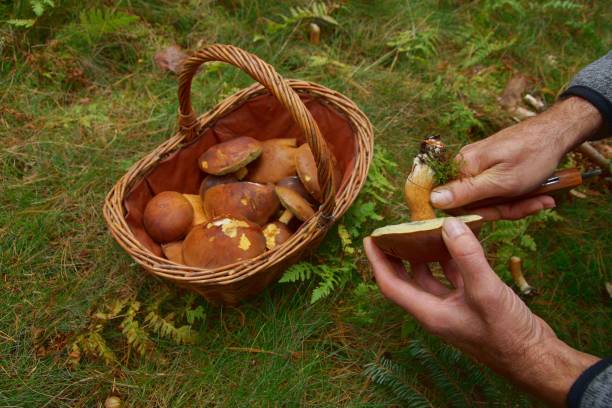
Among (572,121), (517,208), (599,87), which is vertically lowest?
(517,208)

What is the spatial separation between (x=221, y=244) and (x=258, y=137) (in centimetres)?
99

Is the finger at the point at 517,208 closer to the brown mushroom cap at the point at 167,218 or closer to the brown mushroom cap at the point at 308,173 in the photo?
the brown mushroom cap at the point at 308,173

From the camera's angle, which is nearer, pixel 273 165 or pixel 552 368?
pixel 552 368

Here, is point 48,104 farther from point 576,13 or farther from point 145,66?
point 576,13

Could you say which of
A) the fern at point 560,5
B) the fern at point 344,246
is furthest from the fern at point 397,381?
the fern at point 560,5

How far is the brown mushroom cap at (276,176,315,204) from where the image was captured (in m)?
2.42

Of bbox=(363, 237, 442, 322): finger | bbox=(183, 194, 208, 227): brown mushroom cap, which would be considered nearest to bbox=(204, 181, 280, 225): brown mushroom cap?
bbox=(183, 194, 208, 227): brown mushroom cap

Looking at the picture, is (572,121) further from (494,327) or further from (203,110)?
(203,110)

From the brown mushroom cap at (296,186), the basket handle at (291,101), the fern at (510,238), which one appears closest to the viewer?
the basket handle at (291,101)

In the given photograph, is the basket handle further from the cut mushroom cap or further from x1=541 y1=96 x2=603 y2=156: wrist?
x1=541 y1=96 x2=603 y2=156: wrist

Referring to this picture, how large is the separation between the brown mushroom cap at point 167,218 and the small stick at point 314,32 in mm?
1942

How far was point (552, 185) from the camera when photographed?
75.6 inches

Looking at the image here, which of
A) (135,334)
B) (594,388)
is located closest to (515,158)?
(594,388)

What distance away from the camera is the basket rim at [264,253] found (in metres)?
1.95
